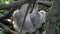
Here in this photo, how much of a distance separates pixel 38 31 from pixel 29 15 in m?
0.18

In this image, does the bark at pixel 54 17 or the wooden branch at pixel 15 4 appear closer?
the bark at pixel 54 17

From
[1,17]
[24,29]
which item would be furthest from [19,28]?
[1,17]

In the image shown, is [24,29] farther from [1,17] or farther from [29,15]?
[1,17]

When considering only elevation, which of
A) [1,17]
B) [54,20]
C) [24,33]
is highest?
[54,20]

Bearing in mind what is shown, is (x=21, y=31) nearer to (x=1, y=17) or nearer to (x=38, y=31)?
(x=38, y=31)

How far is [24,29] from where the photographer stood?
1438mm

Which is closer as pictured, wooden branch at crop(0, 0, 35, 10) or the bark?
the bark

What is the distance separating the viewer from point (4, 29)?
1.59 m

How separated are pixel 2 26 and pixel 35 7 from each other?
0.47 metres

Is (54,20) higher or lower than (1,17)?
higher

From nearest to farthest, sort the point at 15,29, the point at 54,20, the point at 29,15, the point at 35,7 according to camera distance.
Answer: the point at 54,20
the point at 35,7
the point at 29,15
the point at 15,29

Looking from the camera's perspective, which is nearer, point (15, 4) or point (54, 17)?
point (54, 17)

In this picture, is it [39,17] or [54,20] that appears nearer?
[54,20]

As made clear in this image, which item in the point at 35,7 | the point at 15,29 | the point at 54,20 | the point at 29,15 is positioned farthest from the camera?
the point at 15,29
